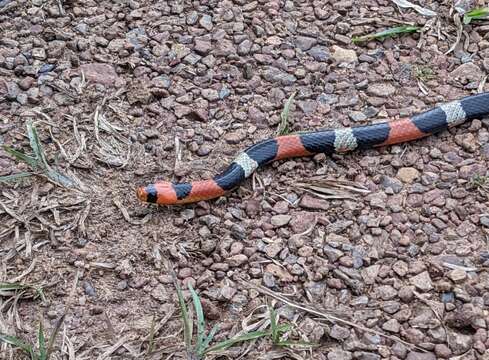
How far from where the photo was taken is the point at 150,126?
5.13 metres

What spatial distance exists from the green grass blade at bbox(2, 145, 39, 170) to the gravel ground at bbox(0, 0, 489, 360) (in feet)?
0.43

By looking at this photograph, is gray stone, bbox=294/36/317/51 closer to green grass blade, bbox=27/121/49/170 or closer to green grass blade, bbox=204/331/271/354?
green grass blade, bbox=27/121/49/170

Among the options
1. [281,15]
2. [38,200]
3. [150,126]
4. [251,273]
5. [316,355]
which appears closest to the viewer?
[316,355]

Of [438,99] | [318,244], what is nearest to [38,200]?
[318,244]

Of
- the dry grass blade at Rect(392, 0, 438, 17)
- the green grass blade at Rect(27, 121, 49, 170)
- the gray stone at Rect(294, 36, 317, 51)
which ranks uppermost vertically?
the dry grass blade at Rect(392, 0, 438, 17)

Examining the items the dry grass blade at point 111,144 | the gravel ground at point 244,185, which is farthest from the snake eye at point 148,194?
the dry grass blade at point 111,144

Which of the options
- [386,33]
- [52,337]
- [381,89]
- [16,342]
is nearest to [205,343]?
[52,337]

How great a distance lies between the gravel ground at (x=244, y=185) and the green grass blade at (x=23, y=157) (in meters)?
0.13

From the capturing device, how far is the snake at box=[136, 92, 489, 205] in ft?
15.4

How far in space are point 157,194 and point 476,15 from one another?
2940 mm

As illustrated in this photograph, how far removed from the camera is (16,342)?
3.86 meters

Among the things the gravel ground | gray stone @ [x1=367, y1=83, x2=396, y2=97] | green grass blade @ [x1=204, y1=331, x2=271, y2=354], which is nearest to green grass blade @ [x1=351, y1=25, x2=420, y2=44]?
the gravel ground

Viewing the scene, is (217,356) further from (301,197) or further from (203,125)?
(203,125)

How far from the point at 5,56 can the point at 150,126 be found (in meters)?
1.31
